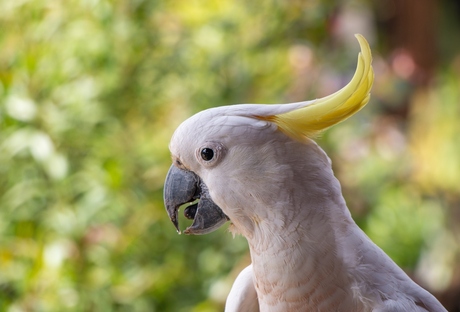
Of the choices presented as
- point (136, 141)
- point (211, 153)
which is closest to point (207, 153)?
point (211, 153)

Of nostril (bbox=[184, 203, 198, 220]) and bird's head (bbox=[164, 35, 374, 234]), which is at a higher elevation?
bird's head (bbox=[164, 35, 374, 234])

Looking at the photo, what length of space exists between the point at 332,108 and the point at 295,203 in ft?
0.48

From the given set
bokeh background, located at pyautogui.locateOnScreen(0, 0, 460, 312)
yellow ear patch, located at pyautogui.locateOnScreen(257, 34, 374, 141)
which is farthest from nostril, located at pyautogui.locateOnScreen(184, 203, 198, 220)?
bokeh background, located at pyautogui.locateOnScreen(0, 0, 460, 312)

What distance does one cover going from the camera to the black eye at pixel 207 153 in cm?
86

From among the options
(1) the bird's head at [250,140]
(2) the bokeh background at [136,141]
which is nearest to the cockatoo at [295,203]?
(1) the bird's head at [250,140]

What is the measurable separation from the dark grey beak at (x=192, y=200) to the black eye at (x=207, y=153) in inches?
2.2

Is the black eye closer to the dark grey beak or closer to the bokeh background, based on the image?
the dark grey beak

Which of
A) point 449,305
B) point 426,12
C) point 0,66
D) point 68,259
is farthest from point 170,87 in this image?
point 426,12

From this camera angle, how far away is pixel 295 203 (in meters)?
0.84

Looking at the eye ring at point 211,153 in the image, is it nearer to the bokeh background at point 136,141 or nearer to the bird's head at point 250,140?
the bird's head at point 250,140

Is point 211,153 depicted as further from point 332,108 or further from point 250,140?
point 332,108

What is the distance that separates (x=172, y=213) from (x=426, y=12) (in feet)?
17.8

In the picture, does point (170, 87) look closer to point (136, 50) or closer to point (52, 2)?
point (136, 50)

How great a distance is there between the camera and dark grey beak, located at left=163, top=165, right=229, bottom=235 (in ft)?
2.95
